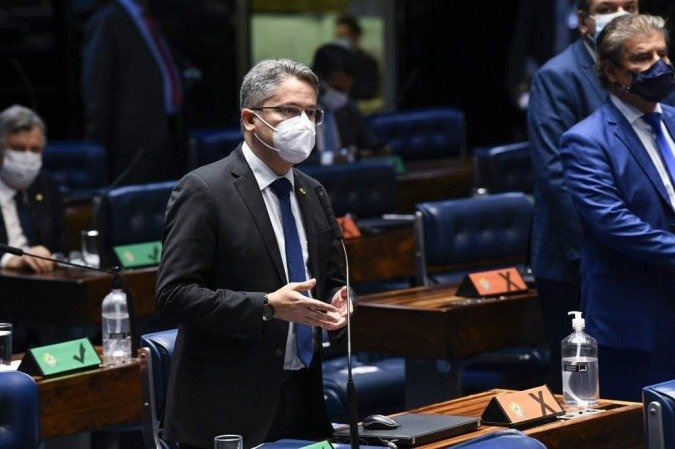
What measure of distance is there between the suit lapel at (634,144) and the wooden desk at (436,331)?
3.74 feet

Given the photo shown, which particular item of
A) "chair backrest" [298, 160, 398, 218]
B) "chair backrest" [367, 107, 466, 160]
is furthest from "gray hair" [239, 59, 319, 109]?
"chair backrest" [367, 107, 466, 160]

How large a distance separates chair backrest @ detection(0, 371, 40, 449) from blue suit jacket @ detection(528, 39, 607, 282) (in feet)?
6.33

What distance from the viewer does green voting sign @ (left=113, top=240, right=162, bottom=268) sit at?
20.9 ft

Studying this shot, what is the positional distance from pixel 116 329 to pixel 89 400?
0.34m

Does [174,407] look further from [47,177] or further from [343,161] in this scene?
[343,161]

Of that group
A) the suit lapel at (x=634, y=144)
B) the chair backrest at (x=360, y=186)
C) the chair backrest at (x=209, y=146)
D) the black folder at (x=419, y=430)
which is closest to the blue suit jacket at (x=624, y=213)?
the suit lapel at (x=634, y=144)

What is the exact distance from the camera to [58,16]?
34.7 ft

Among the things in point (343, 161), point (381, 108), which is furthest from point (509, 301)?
point (381, 108)

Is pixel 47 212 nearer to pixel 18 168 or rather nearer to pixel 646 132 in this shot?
pixel 18 168

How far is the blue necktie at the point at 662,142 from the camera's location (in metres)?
4.55

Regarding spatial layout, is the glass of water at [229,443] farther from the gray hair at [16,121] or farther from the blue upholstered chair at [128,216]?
the gray hair at [16,121]

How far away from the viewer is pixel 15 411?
3.79 m

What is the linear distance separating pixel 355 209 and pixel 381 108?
472 cm

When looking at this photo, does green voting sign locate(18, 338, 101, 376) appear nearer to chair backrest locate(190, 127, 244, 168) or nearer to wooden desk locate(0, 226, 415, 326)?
wooden desk locate(0, 226, 415, 326)
